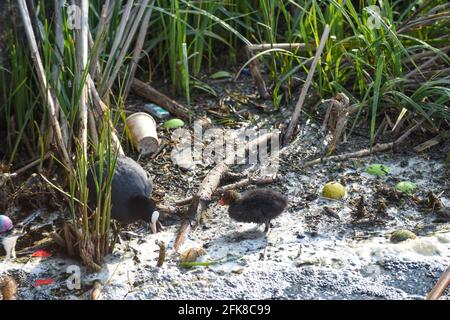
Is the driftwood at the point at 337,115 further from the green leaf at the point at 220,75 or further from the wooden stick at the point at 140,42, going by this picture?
the wooden stick at the point at 140,42

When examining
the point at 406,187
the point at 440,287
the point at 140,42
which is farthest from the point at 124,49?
the point at 440,287

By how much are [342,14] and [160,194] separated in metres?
1.43

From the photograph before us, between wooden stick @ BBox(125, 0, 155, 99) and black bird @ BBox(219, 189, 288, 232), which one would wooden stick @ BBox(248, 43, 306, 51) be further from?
black bird @ BBox(219, 189, 288, 232)

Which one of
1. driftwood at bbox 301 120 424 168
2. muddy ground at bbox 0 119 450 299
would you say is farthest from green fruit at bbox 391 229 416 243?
driftwood at bbox 301 120 424 168

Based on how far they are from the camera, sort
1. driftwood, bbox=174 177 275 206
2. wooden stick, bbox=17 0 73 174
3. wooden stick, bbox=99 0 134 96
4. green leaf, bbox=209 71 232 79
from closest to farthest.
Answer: wooden stick, bbox=17 0 73 174, driftwood, bbox=174 177 275 206, wooden stick, bbox=99 0 134 96, green leaf, bbox=209 71 232 79

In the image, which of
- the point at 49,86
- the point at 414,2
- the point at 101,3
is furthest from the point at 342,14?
the point at 49,86

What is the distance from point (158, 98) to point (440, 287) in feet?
6.56

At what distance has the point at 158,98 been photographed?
4773mm

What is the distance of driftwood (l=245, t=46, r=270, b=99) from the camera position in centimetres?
478

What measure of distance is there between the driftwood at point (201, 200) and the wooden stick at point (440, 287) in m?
1.06

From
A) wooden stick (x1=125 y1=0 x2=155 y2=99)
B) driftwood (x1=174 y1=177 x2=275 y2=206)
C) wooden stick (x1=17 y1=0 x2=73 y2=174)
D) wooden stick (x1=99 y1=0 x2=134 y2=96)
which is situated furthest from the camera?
wooden stick (x1=125 y1=0 x2=155 y2=99)

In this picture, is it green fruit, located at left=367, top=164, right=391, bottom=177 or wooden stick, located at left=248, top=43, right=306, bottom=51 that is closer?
green fruit, located at left=367, top=164, right=391, bottom=177

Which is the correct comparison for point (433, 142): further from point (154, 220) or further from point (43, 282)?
point (43, 282)

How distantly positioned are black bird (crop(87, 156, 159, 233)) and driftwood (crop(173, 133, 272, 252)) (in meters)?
0.14
